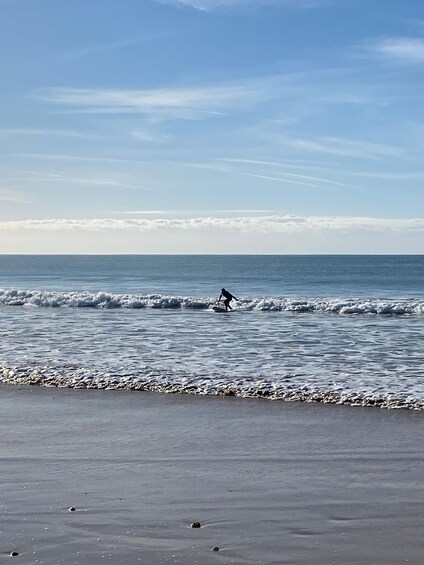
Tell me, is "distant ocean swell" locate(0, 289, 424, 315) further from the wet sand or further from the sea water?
the wet sand

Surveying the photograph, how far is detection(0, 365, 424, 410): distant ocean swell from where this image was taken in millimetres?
12730

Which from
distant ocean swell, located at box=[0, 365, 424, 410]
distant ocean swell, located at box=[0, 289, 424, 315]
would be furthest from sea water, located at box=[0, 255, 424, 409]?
distant ocean swell, located at box=[0, 289, 424, 315]

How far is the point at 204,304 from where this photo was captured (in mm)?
42375

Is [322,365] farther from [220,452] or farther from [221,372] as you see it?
[220,452]

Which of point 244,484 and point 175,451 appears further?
point 175,451

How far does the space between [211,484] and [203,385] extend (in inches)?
245

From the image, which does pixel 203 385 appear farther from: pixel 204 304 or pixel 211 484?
pixel 204 304

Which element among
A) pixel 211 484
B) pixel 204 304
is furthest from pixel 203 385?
pixel 204 304

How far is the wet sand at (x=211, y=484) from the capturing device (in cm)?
617

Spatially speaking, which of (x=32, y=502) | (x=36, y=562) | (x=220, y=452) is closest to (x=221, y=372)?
(x=220, y=452)

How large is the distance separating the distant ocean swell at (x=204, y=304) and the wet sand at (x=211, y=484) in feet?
86.2

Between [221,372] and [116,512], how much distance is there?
28.8ft

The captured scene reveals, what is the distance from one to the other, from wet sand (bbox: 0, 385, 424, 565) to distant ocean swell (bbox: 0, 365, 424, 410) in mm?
661

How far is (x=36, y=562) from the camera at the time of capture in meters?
5.81
